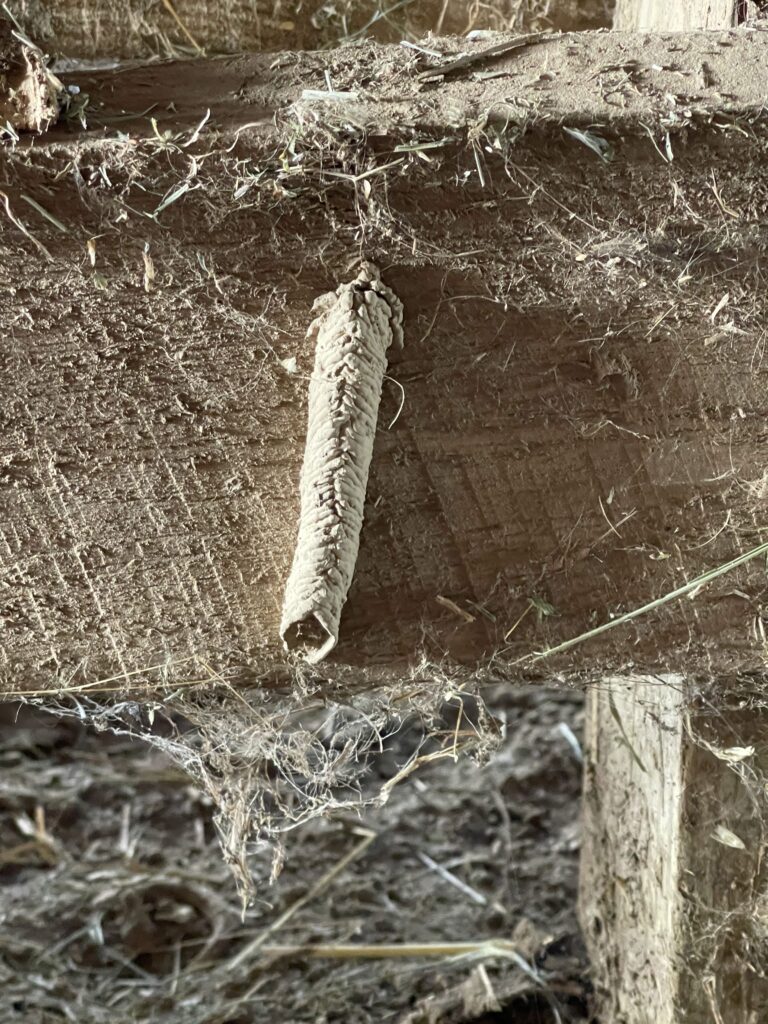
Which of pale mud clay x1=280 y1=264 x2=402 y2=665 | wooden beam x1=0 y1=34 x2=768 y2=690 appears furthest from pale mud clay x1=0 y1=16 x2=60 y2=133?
pale mud clay x1=280 y1=264 x2=402 y2=665

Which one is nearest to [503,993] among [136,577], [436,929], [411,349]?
[436,929]

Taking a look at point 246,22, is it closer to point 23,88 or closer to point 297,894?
point 23,88

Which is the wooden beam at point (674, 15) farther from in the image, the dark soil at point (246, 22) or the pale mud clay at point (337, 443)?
the pale mud clay at point (337, 443)

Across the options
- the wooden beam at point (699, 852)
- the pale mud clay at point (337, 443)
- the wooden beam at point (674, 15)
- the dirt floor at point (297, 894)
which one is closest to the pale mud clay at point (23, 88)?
the pale mud clay at point (337, 443)

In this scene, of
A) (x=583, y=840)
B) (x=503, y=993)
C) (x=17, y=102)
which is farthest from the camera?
(x=583, y=840)

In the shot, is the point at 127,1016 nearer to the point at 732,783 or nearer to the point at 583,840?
the point at 583,840

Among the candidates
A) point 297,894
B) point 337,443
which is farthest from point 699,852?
point 297,894
